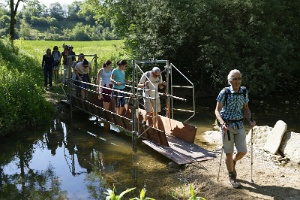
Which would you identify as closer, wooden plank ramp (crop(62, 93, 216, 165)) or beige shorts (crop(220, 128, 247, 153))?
beige shorts (crop(220, 128, 247, 153))

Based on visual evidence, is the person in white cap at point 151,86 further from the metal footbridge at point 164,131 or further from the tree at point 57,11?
the tree at point 57,11

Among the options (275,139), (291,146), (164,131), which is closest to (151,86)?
(164,131)

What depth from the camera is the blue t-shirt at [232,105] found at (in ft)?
19.5

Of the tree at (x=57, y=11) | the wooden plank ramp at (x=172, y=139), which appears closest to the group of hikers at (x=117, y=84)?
the wooden plank ramp at (x=172, y=139)

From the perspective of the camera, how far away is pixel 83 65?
12.4 meters

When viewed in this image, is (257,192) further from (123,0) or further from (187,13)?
(123,0)

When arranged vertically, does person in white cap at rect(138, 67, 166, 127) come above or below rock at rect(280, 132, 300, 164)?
above

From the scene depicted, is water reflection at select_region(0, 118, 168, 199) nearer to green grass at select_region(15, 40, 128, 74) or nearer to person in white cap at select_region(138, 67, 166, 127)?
person in white cap at select_region(138, 67, 166, 127)

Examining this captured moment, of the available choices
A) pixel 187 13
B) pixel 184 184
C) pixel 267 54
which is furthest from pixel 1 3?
pixel 184 184

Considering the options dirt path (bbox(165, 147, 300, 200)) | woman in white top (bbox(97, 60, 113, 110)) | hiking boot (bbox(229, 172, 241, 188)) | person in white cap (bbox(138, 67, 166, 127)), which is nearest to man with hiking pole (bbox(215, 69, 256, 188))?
hiking boot (bbox(229, 172, 241, 188))

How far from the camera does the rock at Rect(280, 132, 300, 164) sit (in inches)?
313

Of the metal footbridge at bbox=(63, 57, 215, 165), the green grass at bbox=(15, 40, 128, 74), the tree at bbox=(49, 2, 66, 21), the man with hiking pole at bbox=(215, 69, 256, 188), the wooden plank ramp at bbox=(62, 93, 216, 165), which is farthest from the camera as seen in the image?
the tree at bbox=(49, 2, 66, 21)

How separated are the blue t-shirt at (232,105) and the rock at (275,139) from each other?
280cm

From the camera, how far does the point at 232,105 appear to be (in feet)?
19.7
